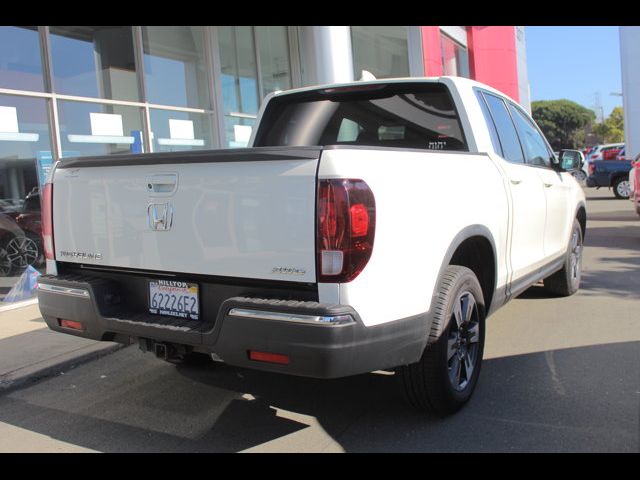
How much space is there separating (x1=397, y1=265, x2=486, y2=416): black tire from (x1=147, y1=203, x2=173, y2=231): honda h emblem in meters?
1.48

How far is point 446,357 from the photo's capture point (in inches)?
128

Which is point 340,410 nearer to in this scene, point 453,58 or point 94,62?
point 94,62

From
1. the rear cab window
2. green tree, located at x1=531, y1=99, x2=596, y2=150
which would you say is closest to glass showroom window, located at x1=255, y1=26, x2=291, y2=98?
the rear cab window

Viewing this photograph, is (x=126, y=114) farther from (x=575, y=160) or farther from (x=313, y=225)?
(x=313, y=225)

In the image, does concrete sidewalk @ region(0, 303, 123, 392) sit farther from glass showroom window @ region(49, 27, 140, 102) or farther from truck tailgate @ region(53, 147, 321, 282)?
glass showroom window @ region(49, 27, 140, 102)

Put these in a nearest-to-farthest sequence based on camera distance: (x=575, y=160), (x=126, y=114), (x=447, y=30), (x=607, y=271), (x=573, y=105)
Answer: (x=575, y=160)
(x=607, y=271)
(x=126, y=114)
(x=447, y=30)
(x=573, y=105)

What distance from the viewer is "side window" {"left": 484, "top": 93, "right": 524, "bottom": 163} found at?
174 inches

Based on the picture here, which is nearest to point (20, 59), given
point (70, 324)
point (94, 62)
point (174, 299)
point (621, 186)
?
point (94, 62)

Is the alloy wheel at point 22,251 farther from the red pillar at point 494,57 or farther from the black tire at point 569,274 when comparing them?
the red pillar at point 494,57

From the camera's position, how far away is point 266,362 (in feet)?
9.03

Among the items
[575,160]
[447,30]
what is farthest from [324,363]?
[447,30]

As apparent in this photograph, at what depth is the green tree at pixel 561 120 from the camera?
252 ft
